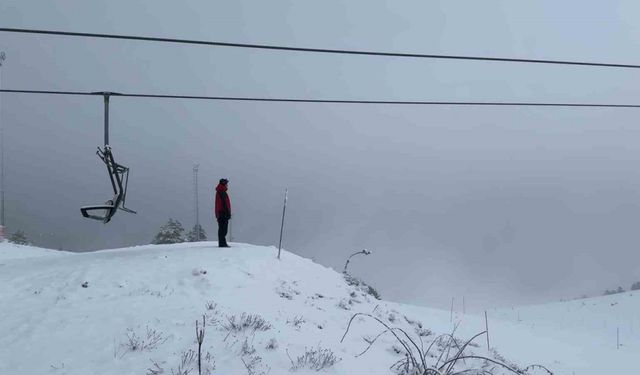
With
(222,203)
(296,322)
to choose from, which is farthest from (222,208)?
(296,322)

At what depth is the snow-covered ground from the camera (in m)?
6.28

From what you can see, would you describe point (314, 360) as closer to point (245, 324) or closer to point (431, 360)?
point (245, 324)

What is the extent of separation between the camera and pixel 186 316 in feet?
25.2

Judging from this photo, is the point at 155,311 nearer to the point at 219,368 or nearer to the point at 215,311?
the point at 215,311

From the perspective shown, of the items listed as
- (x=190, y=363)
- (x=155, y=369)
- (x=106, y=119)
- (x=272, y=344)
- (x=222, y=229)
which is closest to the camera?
(x=155, y=369)

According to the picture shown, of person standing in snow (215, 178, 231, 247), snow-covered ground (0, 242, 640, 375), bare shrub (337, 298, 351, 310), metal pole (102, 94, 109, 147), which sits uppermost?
metal pole (102, 94, 109, 147)

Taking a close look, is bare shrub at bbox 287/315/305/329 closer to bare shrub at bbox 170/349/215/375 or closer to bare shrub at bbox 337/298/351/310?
bare shrub at bbox 170/349/215/375

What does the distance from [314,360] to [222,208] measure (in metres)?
7.89

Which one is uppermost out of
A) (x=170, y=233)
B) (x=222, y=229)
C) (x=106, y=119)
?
(x=106, y=119)

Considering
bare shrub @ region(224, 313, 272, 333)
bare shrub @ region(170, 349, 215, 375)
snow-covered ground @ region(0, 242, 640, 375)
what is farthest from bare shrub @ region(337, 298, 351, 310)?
bare shrub @ region(170, 349, 215, 375)

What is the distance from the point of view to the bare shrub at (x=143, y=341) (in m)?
6.41

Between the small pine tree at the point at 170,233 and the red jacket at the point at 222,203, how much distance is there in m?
26.8

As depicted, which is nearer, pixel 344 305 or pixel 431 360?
pixel 431 360

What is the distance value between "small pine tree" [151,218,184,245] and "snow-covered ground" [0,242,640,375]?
2740cm
